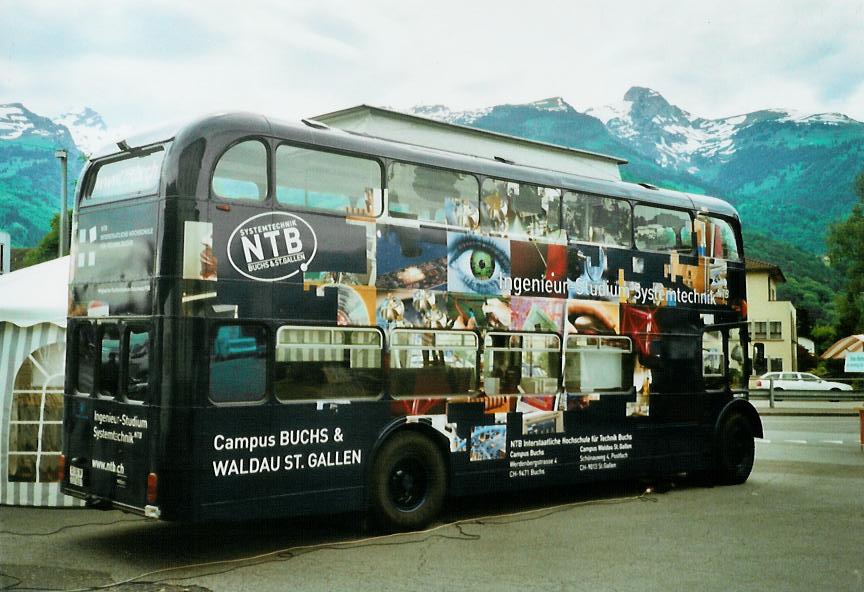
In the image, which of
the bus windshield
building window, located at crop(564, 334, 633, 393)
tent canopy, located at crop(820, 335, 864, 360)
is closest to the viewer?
the bus windshield

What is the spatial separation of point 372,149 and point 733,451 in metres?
7.60

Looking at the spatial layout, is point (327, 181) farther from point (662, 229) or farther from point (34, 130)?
point (34, 130)

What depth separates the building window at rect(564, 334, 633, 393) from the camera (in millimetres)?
11641

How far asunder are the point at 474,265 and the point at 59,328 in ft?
16.5

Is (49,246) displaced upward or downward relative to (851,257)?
upward

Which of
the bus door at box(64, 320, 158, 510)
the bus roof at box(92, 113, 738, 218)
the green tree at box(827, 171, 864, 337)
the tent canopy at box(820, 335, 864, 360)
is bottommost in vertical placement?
the bus door at box(64, 320, 158, 510)

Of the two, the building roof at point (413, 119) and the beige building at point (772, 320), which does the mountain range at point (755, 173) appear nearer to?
the beige building at point (772, 320)

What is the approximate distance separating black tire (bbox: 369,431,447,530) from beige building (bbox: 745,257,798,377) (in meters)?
63.0

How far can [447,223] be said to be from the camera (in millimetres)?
10281

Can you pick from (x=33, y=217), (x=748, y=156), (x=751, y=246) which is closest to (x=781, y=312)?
(x=751, y=246)

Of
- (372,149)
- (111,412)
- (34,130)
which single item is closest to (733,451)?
(372,149)

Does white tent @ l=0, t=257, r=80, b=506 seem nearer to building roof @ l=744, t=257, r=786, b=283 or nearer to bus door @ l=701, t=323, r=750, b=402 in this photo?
bus door @ l=701, t=323, r=750, b=402

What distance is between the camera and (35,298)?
1118cm

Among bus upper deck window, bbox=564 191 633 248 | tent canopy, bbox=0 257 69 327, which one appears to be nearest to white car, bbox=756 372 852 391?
bus upper deck window, bbox=564 191 633 248
